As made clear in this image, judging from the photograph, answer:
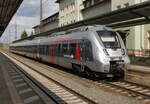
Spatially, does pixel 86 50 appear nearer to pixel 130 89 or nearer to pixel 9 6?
pixel 130 89

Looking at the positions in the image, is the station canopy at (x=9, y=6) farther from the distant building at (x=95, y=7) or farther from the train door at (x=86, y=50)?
the distant building at (x=95, y=7)

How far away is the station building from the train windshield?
13346 millimetres

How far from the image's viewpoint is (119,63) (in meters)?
11.9

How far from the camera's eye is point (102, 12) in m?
35.0

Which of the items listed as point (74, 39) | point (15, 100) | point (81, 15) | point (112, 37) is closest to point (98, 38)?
point (112, 37)

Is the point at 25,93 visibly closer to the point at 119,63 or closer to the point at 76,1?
the point at 119,63

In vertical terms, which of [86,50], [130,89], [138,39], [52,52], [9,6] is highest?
[9,6]

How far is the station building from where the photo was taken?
26562 millimetres

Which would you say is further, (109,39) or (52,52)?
(52,52)

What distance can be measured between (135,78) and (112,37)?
2616 mm

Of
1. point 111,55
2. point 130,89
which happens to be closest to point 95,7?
point 111,55

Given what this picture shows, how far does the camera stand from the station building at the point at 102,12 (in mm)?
26562

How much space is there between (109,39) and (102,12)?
23106 millimetres

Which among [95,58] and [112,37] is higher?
[112,37]
